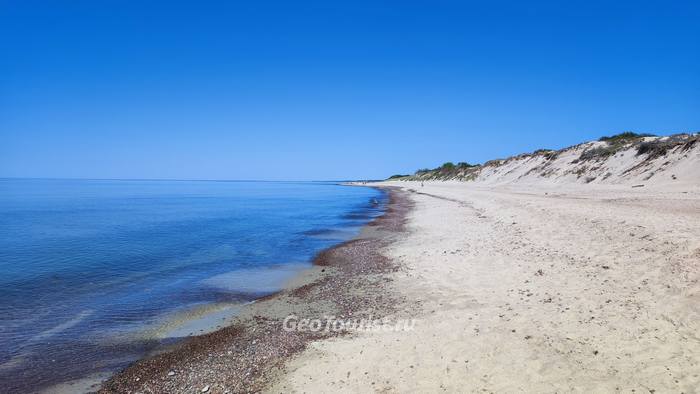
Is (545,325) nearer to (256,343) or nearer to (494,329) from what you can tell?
(494,329)

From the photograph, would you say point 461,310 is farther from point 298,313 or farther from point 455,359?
point 298,313

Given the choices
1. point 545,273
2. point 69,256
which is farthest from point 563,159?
point 69,256

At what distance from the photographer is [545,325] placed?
283 inches

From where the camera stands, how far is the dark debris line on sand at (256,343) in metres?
6.53

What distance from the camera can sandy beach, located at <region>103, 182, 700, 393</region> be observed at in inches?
224

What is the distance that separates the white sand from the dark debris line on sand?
59 cm

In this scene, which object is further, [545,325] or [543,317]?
[543,317]

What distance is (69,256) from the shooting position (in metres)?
18.1

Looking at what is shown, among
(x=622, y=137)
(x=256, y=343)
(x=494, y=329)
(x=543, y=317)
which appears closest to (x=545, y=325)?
(x=543, y=317)

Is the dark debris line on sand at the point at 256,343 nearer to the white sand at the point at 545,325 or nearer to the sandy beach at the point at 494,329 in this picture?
the sandy beach at the point at 494,329

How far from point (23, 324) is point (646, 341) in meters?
14.1

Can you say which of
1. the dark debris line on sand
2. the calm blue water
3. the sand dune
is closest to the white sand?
the sand dune

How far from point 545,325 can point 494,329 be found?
3.19 ft

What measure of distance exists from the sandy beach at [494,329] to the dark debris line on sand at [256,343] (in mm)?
35
